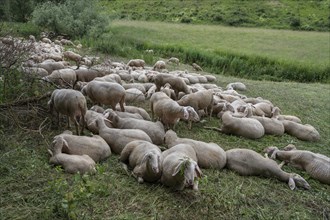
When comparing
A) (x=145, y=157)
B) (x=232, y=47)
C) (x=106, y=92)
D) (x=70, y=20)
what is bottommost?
(x=232, y=47)

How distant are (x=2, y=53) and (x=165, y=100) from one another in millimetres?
2786

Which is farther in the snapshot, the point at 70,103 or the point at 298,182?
the point at 70,103

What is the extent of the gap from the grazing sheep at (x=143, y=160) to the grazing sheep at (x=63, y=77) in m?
2.46

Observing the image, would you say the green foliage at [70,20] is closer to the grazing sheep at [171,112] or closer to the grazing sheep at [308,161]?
the grazing sheep at [171,112]

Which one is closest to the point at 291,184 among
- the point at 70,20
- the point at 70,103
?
the point at 70,103

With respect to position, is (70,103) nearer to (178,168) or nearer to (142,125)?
(142,125)

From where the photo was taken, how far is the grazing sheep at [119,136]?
18.0ft

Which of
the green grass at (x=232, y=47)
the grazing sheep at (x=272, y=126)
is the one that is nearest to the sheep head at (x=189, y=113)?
the grazing sheep at (x=272, y=126)

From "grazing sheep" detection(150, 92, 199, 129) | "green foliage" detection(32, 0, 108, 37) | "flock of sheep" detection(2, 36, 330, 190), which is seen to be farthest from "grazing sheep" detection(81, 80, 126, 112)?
"green foliage" detection(32, 0, 108, 37)

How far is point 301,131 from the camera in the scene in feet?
23.9

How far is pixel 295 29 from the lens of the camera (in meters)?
29.1

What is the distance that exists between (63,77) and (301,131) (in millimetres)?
4649

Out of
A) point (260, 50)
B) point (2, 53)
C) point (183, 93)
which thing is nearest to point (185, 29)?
point (260, 50)

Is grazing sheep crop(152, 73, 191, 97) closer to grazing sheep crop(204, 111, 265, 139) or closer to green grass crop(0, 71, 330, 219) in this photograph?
grazing sheep crop(204, 111, 265, 139)
